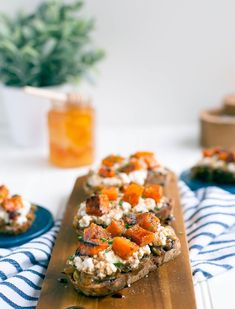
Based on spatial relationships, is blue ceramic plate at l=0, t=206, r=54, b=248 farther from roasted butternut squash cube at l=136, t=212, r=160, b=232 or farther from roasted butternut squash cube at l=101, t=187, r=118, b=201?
roasted butternut squash cube at l=136, t=212, r=160, b=232

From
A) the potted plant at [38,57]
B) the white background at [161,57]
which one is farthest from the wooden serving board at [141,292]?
the white background at [161,57]

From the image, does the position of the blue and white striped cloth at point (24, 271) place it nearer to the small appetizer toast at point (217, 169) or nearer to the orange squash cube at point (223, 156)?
the small appetizer toast at point (217, 169)

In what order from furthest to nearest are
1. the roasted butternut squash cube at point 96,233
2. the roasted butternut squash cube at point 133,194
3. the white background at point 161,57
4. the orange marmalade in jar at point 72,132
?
1. the white background at point 161,57
2. the orange marmalade in jar at point 72,132
3. the roasted butternut squash cube at point 133,194
4. the roasted butternut squash cube at point 96,233

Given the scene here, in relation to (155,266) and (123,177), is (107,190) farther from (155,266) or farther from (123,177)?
(155,266)

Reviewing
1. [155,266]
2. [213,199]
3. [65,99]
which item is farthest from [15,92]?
[155,266]

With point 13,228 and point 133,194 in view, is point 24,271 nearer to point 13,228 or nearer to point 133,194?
point 13,228
